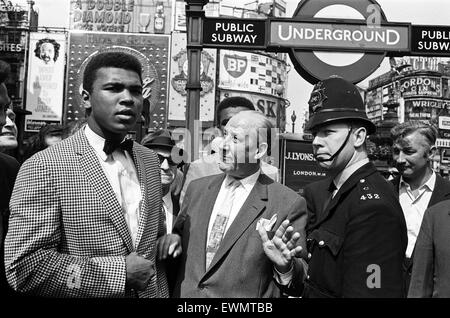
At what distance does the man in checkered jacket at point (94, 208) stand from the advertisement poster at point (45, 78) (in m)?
34.4

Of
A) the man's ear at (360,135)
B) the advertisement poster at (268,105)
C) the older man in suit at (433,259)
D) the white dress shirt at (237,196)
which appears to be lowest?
the older man in suit at (433,259)

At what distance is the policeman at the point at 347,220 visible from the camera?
2285 millimetres

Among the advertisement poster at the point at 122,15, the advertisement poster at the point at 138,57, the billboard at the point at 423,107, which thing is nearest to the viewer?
the advertisement poster at the point at 138,57

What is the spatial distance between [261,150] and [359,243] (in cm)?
79

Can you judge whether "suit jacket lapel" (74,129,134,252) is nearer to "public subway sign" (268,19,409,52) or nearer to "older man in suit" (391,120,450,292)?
"older man in suit" (391,120,450,292)

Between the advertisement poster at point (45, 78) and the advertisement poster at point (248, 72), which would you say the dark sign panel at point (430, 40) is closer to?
the advertisement poster at point (45, 78)

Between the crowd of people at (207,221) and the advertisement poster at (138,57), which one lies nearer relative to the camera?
the crowd of people at (207,221)

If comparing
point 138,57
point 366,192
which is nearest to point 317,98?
point 366,192

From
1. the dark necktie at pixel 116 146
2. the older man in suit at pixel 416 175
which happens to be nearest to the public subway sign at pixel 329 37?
the older man in suit at pixel 416 175

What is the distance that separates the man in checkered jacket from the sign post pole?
2408mm

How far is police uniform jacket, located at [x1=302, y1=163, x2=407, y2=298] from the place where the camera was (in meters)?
2.27
